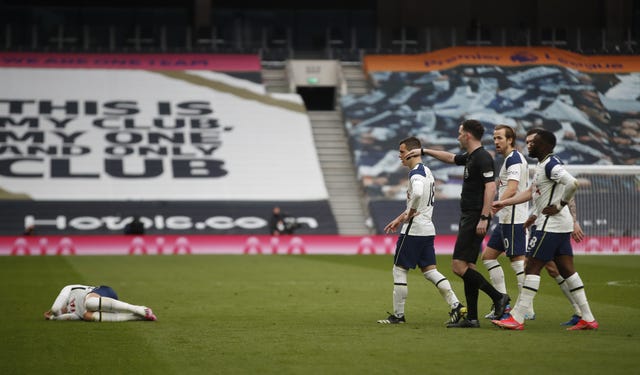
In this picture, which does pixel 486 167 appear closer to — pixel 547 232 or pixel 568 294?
pixel 547 232

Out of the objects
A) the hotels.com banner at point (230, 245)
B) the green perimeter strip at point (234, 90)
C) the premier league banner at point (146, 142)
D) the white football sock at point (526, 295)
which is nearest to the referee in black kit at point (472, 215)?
the white football sock at point (526, 295)

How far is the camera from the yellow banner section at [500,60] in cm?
5394

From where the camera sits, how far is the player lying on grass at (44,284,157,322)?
13.7 m

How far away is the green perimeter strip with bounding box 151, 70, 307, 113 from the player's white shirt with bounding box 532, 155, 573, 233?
38.6 metres

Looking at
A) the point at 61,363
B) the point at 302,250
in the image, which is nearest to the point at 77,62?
the point at 302,250

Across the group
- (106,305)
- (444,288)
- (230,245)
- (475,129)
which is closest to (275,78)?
(230,245)

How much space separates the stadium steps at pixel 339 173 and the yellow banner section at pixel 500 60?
160 inches

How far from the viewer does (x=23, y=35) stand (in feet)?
178

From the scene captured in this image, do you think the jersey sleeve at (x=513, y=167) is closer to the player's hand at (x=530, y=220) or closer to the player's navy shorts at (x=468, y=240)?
the player's hand at (x=530, y=220)

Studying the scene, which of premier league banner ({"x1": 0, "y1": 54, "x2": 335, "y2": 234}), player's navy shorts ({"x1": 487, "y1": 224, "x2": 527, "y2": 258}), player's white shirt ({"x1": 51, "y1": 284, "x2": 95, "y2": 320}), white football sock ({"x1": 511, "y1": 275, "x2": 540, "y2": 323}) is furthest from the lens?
premier league banner ({"x1": 0, "y1": 54, "x2": 335, "y2": 234})

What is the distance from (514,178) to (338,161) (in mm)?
35357

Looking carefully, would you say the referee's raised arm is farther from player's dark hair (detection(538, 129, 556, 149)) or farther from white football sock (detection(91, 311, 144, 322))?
white football sock (detection(91, 311, 144, 322))

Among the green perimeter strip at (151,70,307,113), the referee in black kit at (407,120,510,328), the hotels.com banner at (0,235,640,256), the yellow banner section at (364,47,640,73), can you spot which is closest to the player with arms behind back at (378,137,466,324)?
the referee in black kit at (407,120,510,328)

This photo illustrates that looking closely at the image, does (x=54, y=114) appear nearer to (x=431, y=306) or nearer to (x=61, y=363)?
(x=431, y=306)
